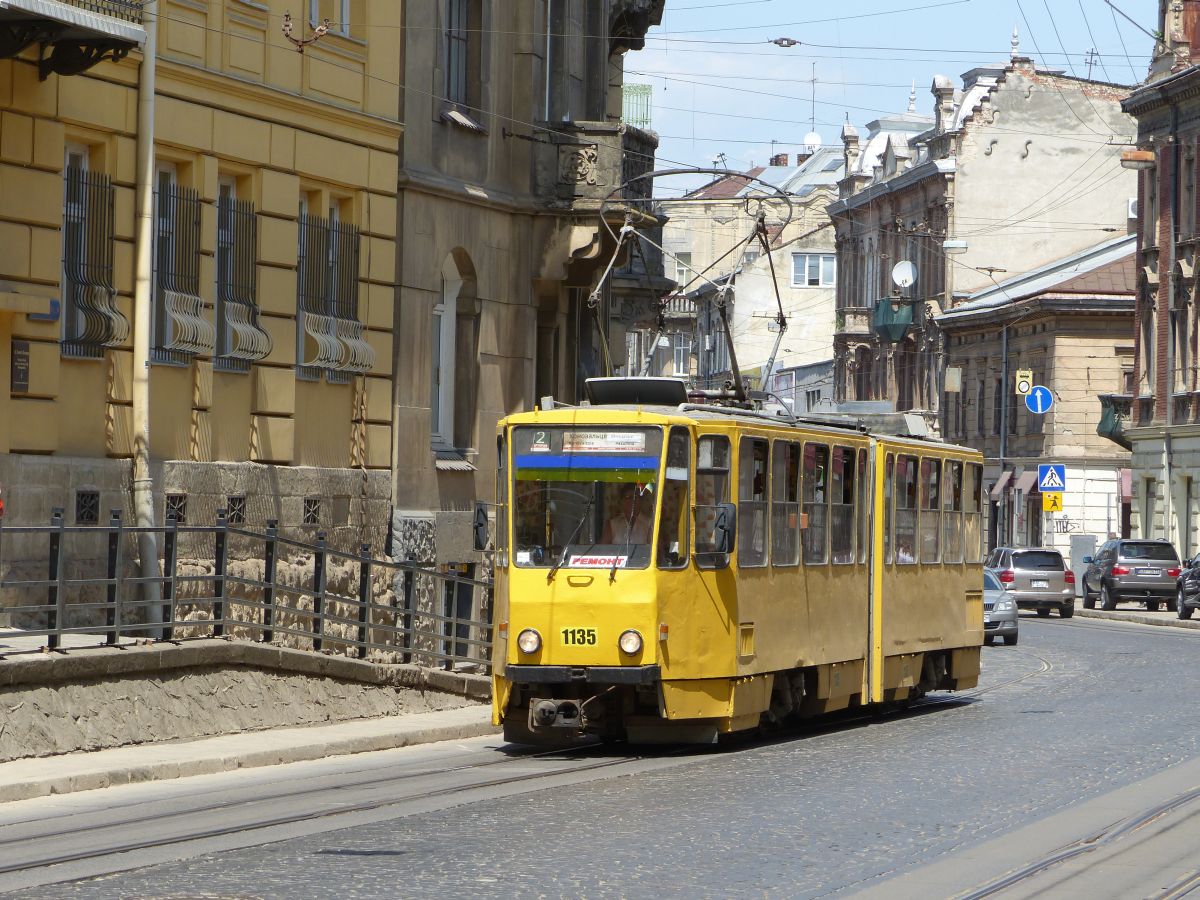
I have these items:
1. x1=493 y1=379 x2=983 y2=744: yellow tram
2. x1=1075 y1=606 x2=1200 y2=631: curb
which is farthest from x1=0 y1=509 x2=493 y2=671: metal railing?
x1=1075 y1=606 x2=1200 y2=631: curb

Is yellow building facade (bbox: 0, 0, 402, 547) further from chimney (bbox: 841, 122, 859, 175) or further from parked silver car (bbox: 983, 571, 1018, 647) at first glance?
chimney (bbox: 841, 122, 859, 175)

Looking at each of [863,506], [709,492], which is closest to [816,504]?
[863,506]

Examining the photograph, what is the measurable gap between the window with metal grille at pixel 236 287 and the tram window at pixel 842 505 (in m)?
5.87

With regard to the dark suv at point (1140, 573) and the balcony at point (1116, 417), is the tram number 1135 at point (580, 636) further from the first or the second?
the balcony at point (1116, 417)

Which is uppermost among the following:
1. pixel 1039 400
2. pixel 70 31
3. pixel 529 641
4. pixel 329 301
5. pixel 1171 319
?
pixel 1171 319

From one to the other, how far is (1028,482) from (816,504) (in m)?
54.2

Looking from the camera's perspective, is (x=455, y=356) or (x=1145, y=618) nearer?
(x=455, y=356)

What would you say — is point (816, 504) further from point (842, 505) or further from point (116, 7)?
point (116, 7)

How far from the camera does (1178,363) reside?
208 feet

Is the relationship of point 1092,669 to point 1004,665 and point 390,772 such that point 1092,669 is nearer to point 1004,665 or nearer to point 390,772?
point 1004,665

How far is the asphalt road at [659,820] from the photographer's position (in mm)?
11133

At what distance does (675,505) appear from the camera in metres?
18.1

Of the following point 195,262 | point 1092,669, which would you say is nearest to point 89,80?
point 195,262

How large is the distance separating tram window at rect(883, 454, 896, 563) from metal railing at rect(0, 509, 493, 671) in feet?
13.3
